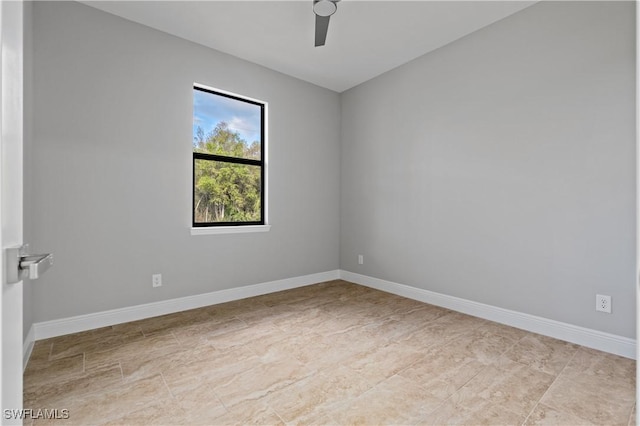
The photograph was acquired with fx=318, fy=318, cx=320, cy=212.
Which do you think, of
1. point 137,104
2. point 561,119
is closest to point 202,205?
point 137,104

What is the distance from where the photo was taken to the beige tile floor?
5.23ft

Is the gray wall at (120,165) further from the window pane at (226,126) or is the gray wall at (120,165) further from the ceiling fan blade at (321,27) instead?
the ceiling fan blade at (321,27)

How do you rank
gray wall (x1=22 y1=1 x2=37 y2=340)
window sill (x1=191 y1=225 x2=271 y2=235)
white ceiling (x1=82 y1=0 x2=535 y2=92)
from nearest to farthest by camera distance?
1. gray wall (x1=22 y1=1 x2=37 y2=340)
2. white ceiling (x1=82 y1=0 x2=535 y2=92)
3. window sill (x1=191 y1=225 x2=271 y2=235)

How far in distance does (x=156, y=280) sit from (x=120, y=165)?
109 centimetres

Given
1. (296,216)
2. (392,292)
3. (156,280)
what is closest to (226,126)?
(296,216)

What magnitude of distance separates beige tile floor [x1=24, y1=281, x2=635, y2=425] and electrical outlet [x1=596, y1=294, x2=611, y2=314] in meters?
0.31

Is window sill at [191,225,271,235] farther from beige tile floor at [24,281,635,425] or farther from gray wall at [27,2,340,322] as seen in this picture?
beige tile floor at [24,281,635,425]

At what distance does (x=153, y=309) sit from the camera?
9.71 feet

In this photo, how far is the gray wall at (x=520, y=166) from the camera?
2.27 meters

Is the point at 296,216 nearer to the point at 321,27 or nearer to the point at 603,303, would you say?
the point at 321,27

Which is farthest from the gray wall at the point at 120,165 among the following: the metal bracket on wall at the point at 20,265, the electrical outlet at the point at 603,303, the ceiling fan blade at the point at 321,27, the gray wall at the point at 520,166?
the electrical outlet at the point at 603,303

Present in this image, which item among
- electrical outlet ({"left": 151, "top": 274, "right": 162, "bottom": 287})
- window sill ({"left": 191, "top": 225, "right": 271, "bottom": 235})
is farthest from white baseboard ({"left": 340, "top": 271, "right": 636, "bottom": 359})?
electrical outlet ({"left": 151, "top": 274, "right": 162, "bottom": 287})

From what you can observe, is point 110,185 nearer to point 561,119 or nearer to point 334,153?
point 334,153

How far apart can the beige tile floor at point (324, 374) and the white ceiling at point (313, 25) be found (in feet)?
8.87
